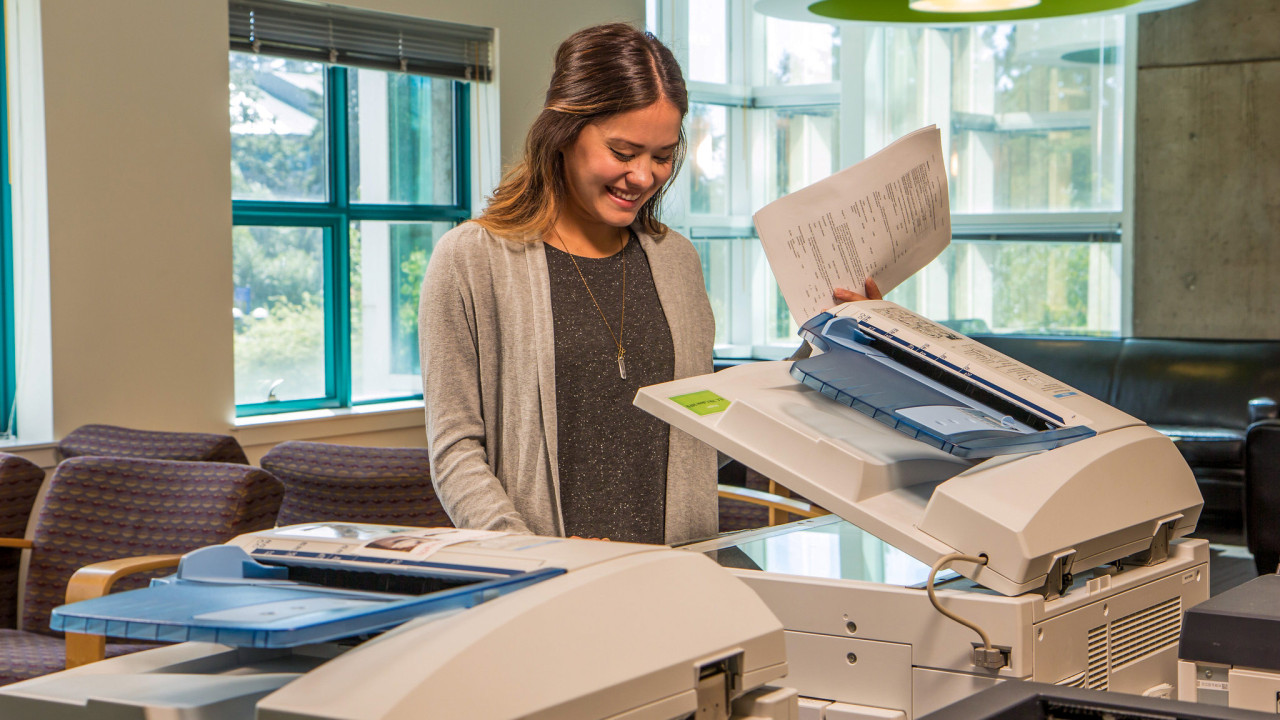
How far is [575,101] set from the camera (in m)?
1.37

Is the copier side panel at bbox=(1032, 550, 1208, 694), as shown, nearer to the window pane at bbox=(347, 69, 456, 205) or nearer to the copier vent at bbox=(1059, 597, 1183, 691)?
the copier vent at bbox=(1059, 597, 1183, 691)

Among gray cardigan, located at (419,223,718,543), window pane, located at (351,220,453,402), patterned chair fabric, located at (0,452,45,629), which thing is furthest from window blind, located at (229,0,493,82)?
gray cardigan, located at (419,223,718,543)

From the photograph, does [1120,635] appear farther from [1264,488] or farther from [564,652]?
[1264,488]

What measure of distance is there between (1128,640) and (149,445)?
338cm

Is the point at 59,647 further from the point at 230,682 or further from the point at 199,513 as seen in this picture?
the point at 230,682

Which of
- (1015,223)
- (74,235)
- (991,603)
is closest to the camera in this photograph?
(991,603)

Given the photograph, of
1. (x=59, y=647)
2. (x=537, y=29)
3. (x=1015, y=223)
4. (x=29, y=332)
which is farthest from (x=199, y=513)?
(x=1015, y=223)

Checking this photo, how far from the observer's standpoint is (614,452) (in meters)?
1.43

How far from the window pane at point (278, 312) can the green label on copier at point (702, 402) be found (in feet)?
13.5

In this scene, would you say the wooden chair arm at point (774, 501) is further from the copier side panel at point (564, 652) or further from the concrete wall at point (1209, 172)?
the concrete wall at point (1209, 172)

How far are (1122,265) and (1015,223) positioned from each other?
0.65m

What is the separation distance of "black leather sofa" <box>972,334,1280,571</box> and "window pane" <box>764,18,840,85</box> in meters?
2.19

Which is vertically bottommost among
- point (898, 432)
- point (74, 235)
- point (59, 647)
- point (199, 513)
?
point (59, 647)

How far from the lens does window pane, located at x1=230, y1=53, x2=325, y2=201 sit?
16.2ft
